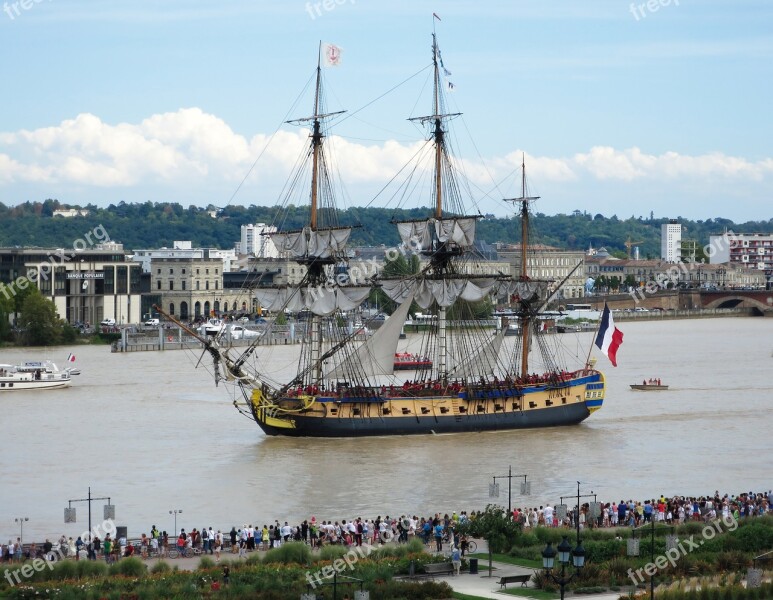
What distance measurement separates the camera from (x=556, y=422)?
57.7 m

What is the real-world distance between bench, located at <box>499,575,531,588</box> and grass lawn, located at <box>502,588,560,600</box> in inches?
A: 13.0

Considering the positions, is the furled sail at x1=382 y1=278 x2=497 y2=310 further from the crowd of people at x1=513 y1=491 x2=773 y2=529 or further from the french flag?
the crowd of people at x1=513 y1=491 x2=773 y2=529

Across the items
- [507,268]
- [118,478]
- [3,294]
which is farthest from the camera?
[507,268]

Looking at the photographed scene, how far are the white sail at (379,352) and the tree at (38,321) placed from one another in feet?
151

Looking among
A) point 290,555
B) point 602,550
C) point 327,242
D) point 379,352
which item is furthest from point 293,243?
point 602,550

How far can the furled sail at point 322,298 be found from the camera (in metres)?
57.8

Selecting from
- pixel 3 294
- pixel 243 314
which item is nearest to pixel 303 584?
pixel 3 294

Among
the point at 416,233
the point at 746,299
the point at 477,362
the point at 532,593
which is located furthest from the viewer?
the point at 746,299

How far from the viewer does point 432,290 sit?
5962 centimetres

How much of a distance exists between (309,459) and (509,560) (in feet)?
59.0

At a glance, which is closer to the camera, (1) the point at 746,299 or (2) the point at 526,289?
(2) the point at 526,289

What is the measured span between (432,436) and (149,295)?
8199 cm

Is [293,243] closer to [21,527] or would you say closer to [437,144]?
[437,144]

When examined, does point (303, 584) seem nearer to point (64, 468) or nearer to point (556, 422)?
point (64, 468)
